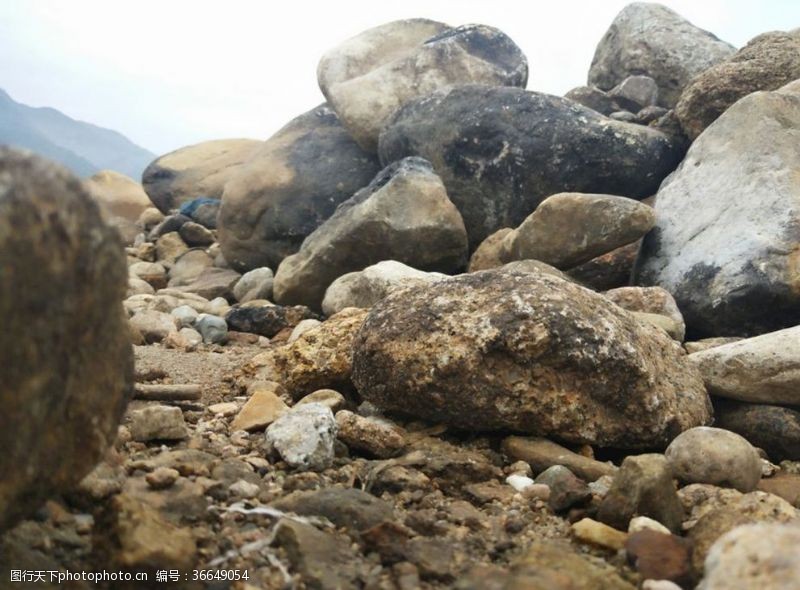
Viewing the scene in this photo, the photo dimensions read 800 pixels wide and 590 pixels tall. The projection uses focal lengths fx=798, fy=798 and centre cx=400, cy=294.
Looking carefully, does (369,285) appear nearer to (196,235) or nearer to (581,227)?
(581,227)

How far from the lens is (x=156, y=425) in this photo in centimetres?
337

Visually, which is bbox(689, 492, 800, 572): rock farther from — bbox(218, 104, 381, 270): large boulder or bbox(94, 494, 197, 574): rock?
bbox(218, 104, 381, 270): large boulder

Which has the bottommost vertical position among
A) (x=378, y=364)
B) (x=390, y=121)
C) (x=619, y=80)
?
(x=378, y=364)

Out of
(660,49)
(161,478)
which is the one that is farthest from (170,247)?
(161,478)

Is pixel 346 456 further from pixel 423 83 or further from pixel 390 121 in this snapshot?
pixel 423 83

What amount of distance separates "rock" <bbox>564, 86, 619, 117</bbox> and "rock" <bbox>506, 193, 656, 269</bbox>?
432 cm

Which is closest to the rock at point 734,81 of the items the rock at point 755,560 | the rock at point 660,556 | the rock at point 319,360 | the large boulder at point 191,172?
the rock at point 319,360

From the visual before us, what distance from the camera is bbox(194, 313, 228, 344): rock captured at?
265 inches

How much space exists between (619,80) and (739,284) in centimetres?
657

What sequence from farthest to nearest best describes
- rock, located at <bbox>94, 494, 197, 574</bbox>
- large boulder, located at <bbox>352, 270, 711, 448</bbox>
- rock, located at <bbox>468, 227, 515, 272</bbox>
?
1. rock, located at <bbox>468, 227, 515, 272</bbox>
2. large boulder, located at <bbox>352, 270, 711, 448</bbox>
3. rock, located at <bbox>94, 494, 197, 574</bbox>

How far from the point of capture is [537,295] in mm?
3902

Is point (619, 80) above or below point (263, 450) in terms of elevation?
above

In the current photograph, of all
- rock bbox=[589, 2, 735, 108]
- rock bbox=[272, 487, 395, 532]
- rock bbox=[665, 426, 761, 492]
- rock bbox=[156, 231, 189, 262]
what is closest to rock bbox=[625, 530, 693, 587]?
rock bbox=[272, 487, 395, 532]

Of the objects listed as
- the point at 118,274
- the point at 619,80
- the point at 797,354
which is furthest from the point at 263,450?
the point at 619,80
